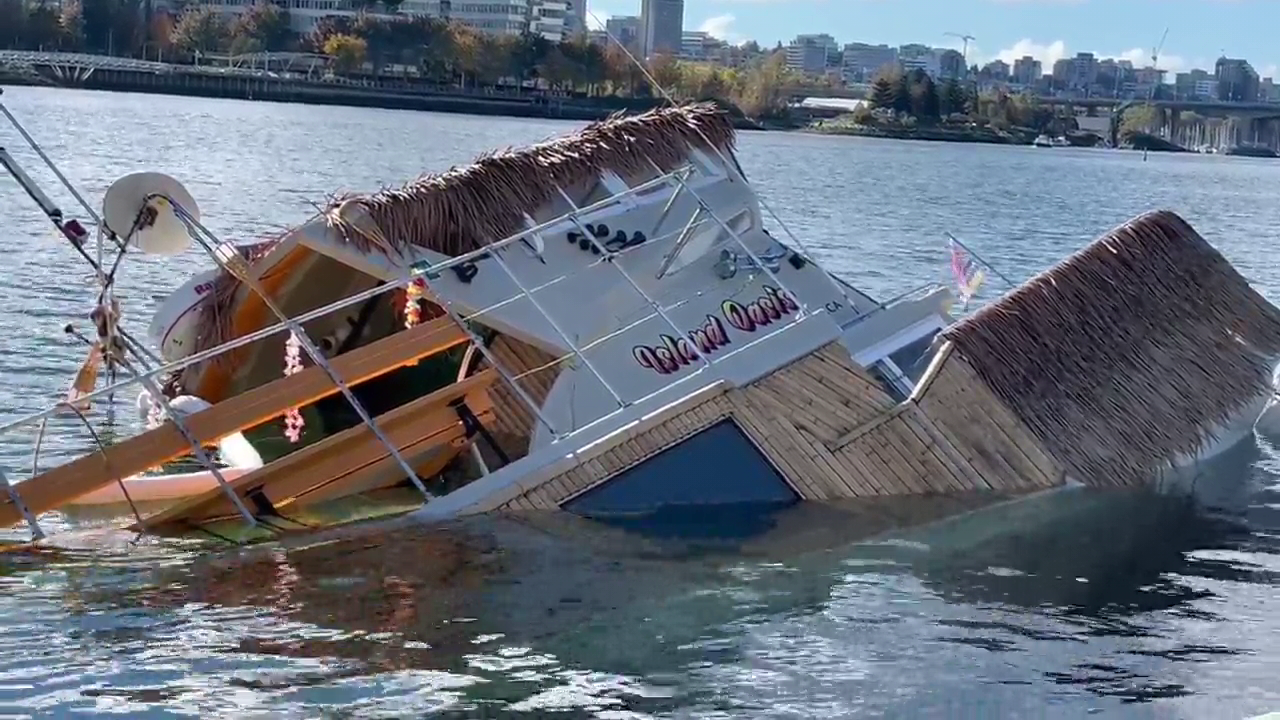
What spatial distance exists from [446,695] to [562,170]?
9.01 metres

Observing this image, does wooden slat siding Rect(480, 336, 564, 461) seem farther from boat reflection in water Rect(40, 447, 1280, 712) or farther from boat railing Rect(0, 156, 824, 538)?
boat reflection in water Rect(40, 447, 1280, 712)

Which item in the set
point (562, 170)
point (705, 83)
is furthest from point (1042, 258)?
point (705, 83)

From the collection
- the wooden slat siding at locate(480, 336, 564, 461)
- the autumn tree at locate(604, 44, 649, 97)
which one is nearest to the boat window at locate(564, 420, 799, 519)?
the wooden slat siding at locate(480, 336, 564, 461)

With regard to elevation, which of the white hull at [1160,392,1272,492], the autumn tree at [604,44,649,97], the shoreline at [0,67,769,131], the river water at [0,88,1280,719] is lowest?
the river water at [0,88,1280,719]

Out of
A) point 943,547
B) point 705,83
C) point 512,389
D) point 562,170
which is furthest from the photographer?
point 705,83

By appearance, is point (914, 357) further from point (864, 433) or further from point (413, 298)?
point (413, 298)

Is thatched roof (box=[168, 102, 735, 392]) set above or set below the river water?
above

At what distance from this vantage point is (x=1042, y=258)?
→ 5828 centimetres

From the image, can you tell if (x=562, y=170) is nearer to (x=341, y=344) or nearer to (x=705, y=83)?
(x=341, y=344)

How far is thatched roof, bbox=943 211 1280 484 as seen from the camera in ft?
67.9

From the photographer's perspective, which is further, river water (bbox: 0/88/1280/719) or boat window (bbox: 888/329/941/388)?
boat window (bbox: 888/329/941/388)

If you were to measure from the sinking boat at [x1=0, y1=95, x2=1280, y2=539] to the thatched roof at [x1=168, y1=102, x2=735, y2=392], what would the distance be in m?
Answer: 0.03

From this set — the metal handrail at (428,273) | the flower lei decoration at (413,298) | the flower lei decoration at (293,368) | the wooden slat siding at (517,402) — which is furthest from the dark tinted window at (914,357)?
the flower lei decoration at (293,368)

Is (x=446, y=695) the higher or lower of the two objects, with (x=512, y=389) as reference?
lower
